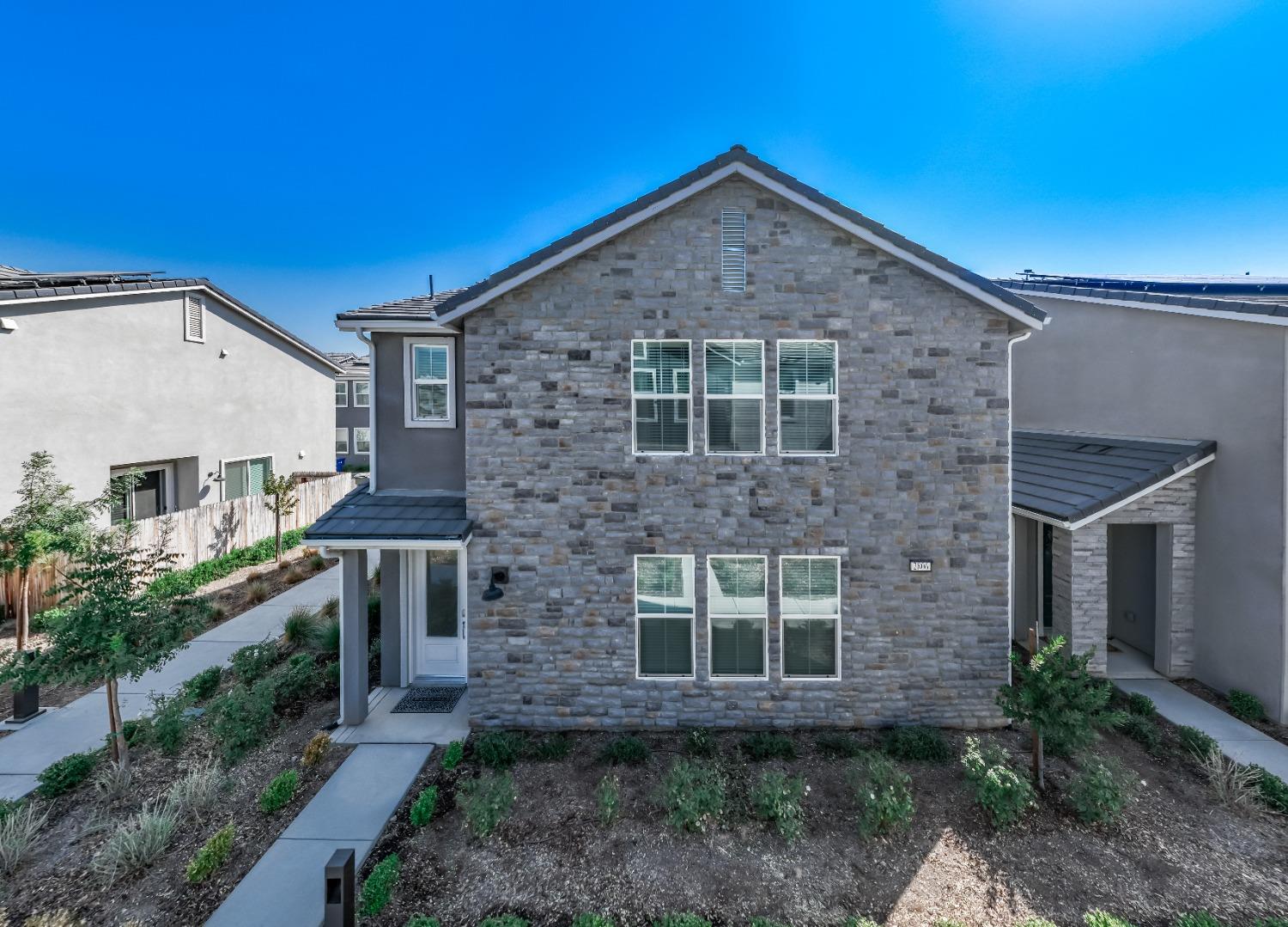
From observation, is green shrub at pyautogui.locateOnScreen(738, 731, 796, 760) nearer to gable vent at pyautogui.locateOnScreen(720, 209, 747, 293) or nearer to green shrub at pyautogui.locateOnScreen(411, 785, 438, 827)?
green shrub at pyautogui.locateOnScreen(411, 785, 438, 827)

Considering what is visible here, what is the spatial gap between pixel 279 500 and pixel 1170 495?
21.4 metres

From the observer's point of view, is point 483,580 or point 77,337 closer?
point 483,580

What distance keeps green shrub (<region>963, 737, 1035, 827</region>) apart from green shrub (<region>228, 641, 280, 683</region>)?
1069 cm

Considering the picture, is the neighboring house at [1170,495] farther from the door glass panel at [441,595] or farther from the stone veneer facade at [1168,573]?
the door glass panel at [441,595]

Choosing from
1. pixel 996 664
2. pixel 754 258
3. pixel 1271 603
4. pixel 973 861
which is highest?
pixel 754 258

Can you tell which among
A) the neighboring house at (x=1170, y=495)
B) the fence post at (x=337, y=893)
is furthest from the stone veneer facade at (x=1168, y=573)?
the fence post at (x=337, y=893)

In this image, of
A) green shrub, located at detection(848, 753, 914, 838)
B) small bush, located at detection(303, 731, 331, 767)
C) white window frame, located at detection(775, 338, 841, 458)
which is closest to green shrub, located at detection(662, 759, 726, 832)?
green shrub, located at detection(848, 753, 914, 838)

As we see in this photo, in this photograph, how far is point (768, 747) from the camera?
7352 millimetres

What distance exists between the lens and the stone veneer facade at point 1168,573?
9242 mm

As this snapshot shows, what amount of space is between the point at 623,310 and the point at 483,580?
14.0ft

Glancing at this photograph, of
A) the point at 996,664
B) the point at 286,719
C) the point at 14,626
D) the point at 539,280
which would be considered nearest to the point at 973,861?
the point at 996,664

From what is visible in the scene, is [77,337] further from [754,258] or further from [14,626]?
[754,258]

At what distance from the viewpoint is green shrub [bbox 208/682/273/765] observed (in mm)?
7363

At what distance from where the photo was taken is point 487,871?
5504mm
